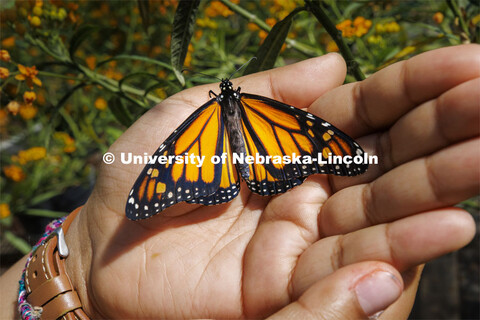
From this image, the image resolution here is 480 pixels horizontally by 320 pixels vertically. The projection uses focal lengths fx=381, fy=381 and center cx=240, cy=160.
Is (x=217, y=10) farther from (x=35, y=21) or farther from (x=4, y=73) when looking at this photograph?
(x=4, y=73)

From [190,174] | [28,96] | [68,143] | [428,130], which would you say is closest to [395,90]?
[428,130]

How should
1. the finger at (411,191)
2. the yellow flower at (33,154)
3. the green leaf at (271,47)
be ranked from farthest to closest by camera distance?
the yellow flower at (33,154)
the green leaf at (271,47)
the finger at (411,191)

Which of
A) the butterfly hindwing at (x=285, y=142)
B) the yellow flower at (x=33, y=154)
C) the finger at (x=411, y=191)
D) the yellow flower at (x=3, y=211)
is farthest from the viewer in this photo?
the yellow flower at (x=33, y=154)

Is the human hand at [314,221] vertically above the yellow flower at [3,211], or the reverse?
the yellow flower at [3,211]

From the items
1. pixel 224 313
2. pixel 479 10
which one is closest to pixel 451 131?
pixel 224 313

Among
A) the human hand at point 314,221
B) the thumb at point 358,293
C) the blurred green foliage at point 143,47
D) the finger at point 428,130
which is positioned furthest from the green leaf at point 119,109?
the thumb at point 358,293

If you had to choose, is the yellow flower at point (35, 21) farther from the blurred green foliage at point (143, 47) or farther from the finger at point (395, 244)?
the finger at point (395, 244)
